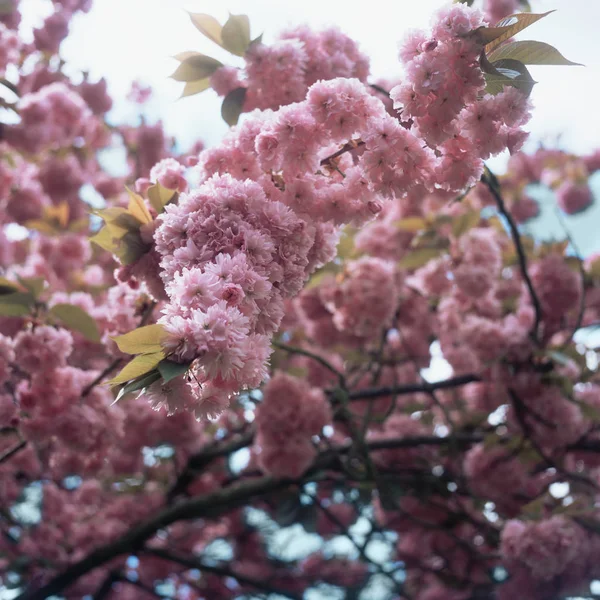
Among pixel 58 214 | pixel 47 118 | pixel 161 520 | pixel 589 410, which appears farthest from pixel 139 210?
pixel 58 214

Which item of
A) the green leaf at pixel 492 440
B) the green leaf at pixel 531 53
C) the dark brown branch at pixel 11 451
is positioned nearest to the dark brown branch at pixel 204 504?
the green leaf at pixel 492 440

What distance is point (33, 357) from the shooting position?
1.91 meters

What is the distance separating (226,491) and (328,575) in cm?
187

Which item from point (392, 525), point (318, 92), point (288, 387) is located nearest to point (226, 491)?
point (288, 387)

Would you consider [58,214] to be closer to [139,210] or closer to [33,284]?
[33,284]

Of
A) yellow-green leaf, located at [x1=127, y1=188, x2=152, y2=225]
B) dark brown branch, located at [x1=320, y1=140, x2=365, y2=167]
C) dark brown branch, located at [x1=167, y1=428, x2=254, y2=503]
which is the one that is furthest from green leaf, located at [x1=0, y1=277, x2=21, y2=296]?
dark brown branch, located at [x1=167, y1=428, x2=254, y2=503]

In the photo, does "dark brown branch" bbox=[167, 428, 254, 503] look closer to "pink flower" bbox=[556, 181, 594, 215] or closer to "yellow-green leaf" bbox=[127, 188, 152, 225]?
"yellow-green leaf" bbox=[127, 188, 152, 225]

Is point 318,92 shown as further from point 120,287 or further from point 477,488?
point 477,488

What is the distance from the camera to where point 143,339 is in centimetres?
96

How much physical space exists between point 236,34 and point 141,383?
137 cm

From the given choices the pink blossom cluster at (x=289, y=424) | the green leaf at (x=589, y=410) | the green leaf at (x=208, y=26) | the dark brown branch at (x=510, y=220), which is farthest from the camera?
the green leaf at (x=589, y=410)

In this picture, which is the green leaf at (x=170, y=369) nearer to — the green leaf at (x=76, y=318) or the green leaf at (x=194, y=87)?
the green leaf at (x=76, y=318)

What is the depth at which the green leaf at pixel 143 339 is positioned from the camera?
3.10 feet

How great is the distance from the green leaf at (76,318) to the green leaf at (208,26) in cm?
103
